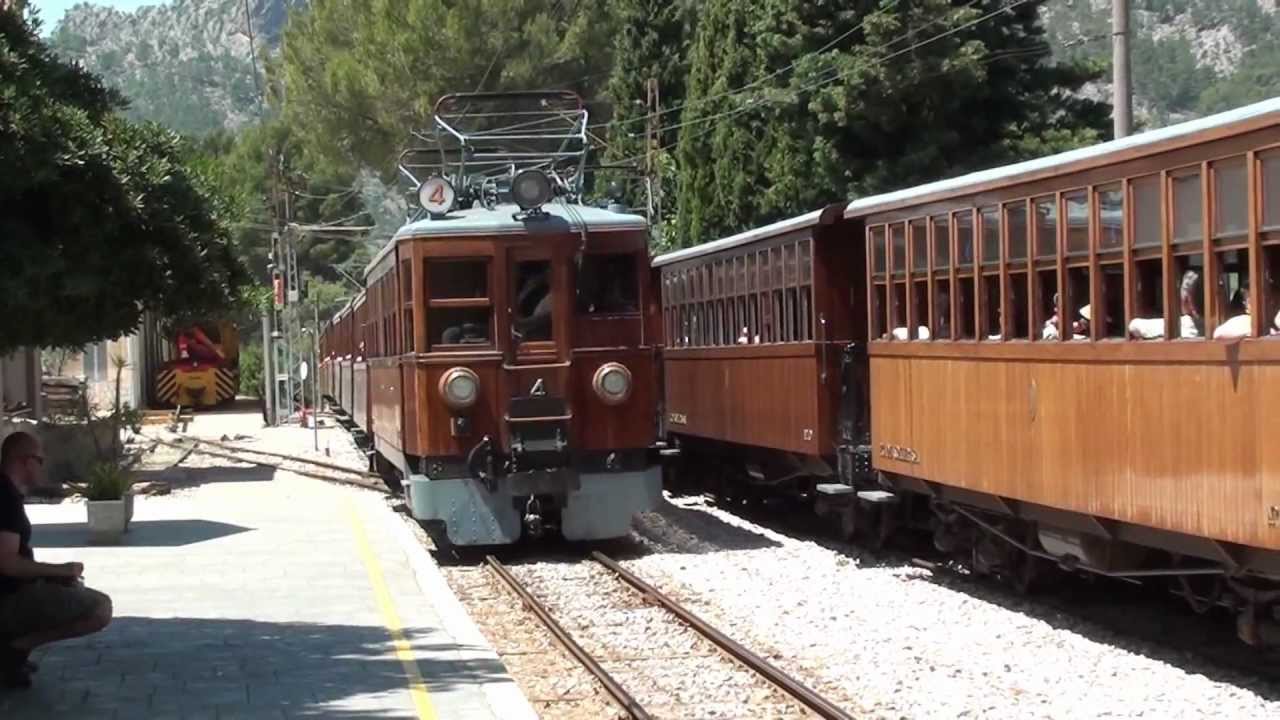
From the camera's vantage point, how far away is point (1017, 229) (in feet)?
41.1

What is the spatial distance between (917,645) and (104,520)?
9033mm

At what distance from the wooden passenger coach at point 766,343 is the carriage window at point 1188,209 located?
21.2ft

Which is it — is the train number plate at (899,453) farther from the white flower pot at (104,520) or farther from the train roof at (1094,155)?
the white flower pot at (104,520)

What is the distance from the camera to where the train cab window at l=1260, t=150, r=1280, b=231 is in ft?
29.5

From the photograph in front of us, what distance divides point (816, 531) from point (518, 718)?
35.3ft

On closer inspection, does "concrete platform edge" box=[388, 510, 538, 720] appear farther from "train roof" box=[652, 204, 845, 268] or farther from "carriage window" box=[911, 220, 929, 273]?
"train roof" box=[652, 204, 845, 268]

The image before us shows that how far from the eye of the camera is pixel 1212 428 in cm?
969

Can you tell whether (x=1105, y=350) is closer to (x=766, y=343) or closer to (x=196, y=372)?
(x=766, y=343)

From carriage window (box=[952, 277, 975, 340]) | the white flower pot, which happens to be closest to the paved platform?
the white flower pot

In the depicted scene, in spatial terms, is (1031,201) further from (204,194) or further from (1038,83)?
(1038,83)

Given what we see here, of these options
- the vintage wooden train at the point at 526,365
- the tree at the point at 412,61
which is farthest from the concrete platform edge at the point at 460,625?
the tree at the point at 412,61

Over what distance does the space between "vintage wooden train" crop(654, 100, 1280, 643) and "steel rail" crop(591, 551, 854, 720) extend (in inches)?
82.4

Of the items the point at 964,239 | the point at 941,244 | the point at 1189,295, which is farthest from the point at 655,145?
the point at 1189,295

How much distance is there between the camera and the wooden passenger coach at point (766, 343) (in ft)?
54.4
